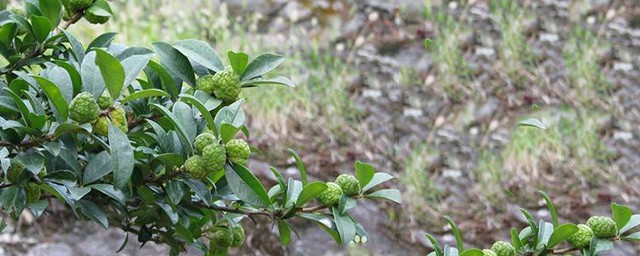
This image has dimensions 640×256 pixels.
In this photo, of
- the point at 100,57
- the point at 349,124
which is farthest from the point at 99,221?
the point at 349,124

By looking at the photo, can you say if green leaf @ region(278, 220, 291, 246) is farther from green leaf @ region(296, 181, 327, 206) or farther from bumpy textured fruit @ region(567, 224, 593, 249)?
bumpy textured fruit @ region(567, 224, 593, 249)

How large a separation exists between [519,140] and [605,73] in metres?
0.38

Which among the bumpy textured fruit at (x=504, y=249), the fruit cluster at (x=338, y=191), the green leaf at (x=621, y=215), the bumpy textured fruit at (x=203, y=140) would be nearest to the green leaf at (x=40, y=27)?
the bumpy textured fruit at (x=203, y=140)

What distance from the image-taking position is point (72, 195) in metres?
0.70

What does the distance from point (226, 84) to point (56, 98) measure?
15 cm

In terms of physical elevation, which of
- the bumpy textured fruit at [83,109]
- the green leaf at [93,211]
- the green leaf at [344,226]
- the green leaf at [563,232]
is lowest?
the green leaf at [563,232]

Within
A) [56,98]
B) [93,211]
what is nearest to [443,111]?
[93,211]

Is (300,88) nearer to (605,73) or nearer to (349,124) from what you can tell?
(349,124)

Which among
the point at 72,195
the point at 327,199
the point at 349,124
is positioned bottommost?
the point at 349,124

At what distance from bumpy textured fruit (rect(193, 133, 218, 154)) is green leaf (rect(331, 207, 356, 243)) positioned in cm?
17

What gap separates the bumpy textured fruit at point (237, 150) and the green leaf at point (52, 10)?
0.26m

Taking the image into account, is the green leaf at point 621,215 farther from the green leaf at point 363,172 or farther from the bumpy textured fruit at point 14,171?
the bumpy textured fruit at point 14,171

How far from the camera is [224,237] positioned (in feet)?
3.11

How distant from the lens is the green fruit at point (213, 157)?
0.67 m
